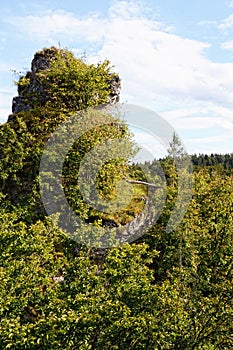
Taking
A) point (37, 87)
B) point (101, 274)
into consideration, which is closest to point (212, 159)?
point (37, 87)

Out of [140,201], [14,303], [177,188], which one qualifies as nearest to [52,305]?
[14,303]

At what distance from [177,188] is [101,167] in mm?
7431

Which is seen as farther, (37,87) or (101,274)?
(37,87)

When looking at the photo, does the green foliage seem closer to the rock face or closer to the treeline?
the rock face

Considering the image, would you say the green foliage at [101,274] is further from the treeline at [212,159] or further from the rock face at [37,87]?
the treeline at [212,159]

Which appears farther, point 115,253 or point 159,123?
point 159,123

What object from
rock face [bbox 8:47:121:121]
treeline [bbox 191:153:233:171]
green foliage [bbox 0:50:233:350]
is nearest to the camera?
green foliage [bbox 0:50:233:350]

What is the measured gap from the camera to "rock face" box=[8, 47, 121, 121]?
107ft

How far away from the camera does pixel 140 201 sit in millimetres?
28719

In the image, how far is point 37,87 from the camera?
32750 millimetres

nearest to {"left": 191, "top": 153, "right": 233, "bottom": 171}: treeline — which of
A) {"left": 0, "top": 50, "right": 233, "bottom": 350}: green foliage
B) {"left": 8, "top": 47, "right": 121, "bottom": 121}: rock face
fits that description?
{"left": 8, "top": 47, "right": 121, "bottom": 121}: rock face

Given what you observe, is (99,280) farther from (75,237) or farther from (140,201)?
(140,201)

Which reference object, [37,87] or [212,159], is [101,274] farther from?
[212,159]

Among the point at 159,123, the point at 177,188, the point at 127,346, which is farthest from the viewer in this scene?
the point at 177,188
